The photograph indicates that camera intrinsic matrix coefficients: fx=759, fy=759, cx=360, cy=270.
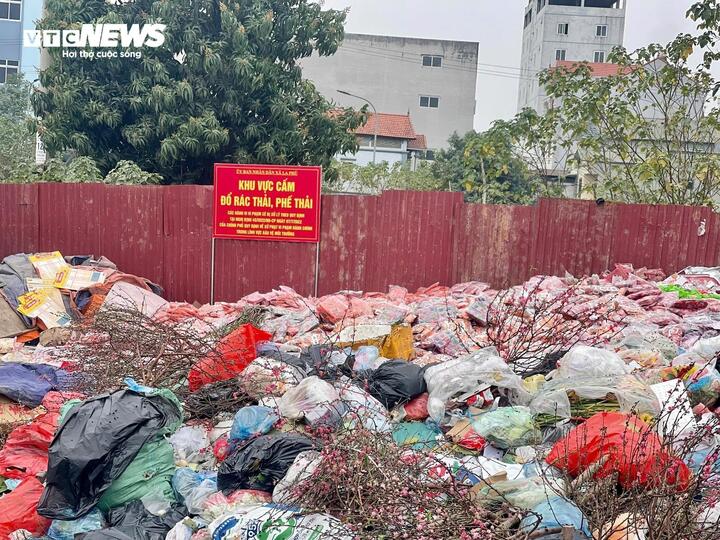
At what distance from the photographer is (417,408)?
5.03 m

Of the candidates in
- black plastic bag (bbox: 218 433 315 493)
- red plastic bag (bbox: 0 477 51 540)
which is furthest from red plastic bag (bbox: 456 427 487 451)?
red plastic bag (bbox: 0 477 51 540)

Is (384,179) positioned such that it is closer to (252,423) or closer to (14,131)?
(14,131)

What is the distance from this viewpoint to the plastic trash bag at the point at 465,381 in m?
4.86

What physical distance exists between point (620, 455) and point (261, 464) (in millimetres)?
1843

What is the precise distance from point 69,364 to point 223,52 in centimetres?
891

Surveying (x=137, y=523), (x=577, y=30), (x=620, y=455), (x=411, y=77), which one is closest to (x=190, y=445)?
(x=137, y=523)

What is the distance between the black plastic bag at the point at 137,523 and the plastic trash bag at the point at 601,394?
221cm

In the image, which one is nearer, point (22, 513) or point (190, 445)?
point (22, 513)

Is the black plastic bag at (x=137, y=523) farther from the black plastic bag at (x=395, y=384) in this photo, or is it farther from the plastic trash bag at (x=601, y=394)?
the plastic trash bag at (x=601, y=394)

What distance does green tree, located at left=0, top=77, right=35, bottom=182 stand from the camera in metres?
16.4

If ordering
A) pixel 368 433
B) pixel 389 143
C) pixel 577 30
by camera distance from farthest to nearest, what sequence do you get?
pixel 577 30, pixel 389 143, pixel 368 433

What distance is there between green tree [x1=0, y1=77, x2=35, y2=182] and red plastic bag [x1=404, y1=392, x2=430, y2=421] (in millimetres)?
11379

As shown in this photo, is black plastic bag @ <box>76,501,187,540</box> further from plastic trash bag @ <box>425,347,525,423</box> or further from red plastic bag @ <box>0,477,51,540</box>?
plastic trash bag @ <box>425,347,525,423</box>

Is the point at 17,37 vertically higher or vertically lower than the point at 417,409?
higher
